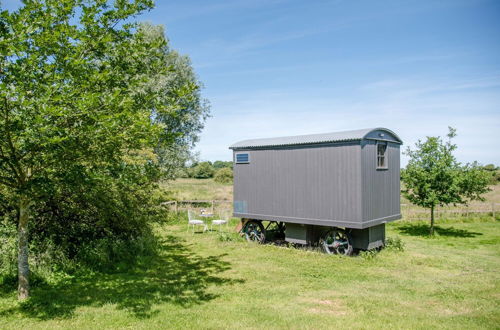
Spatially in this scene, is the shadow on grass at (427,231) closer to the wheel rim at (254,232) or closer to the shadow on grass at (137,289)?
the wheel rim at (254,232)

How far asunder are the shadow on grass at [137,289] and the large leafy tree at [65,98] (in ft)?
2.09

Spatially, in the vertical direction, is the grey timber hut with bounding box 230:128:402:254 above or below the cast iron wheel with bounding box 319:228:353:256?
above

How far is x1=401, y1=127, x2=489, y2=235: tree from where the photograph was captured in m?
14.7

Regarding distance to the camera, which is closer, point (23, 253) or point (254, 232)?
point (23, 253)

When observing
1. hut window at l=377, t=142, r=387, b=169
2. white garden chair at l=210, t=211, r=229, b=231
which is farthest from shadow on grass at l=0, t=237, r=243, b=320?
hut window at l=377, t=142, r=387, b=169

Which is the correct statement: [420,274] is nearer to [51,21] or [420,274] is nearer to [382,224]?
[382,224]

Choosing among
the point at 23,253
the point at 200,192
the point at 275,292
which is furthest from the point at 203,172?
the point at 23,253

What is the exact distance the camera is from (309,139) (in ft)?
37.9

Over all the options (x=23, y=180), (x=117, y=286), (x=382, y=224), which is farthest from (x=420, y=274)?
(x=23, y=180)

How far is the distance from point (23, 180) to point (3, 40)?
250cm

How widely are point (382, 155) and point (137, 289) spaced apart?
817 cm

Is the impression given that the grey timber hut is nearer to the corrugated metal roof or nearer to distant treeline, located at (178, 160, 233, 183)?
the corrugated metal roof

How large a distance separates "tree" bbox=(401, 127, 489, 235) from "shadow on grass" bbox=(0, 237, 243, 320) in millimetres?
9393

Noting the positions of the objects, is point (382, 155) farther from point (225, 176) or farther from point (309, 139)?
point (225, 176)
